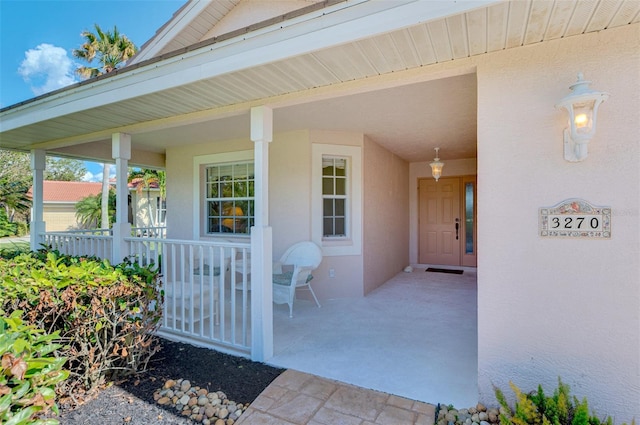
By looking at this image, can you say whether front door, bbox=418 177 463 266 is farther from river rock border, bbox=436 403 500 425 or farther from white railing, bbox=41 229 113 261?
white railing, bbox=41 229 113 261

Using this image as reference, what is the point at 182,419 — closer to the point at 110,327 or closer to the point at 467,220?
the point at 110,327

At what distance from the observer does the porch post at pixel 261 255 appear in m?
3.07

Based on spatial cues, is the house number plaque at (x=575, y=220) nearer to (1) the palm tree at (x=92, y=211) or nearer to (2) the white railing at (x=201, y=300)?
(2) the white railing at (x=201, y=300)

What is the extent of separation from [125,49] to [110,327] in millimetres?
14432

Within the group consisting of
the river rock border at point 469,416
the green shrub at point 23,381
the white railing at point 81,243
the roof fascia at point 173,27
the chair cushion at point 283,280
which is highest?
the roof fascia at point 173,27

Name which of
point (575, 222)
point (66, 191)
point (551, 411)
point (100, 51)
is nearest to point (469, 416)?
point (551, 411)

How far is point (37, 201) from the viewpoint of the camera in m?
5.41

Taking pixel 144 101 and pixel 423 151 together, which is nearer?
pixel 144 101

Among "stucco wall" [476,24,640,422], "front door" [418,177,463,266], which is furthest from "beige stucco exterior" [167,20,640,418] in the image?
"front door" [418,177,463,266]

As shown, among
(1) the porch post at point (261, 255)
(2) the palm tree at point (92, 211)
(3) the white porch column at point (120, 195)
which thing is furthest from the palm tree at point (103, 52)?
(1) the porch post at point (261, 255)

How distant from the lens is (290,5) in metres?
4.16

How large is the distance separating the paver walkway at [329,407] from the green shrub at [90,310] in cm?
120

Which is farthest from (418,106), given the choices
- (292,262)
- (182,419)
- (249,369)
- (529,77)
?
(182,419)

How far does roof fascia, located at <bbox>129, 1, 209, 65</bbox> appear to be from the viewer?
177 inches
